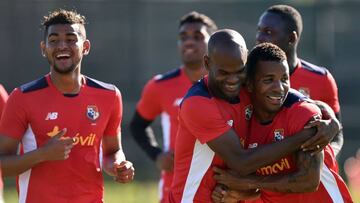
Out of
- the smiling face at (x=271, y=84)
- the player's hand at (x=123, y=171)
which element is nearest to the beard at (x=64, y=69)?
the player's hand at (x=123, y=171)

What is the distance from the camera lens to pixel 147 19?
19922mm

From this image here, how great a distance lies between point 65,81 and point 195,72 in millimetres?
2895

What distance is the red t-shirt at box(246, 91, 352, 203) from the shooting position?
7.38 meters

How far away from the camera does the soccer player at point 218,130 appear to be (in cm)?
722

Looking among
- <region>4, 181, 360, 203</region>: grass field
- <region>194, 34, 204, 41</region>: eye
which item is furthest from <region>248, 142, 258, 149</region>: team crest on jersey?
<region>4, 181, 360, 203</region>: grass field

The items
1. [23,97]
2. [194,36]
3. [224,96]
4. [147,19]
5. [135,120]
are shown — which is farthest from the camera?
[147,19]

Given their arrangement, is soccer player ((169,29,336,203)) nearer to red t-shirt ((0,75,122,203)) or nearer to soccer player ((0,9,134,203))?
soccer player ((0,9,134,203))

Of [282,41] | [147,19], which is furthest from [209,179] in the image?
[147,19]

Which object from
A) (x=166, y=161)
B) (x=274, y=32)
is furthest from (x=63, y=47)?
(x=166, y=161)

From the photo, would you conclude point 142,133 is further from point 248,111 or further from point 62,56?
point 248,111

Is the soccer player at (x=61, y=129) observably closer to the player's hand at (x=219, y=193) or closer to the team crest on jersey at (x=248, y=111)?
the player's hand at (x=219, y=193)

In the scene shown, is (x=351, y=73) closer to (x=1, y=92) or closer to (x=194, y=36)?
(x=194, y=36)

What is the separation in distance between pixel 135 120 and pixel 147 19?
8488 millimetres

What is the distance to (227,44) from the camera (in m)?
7.34
